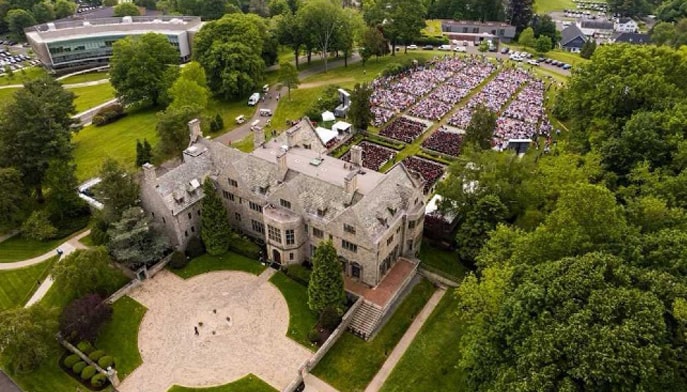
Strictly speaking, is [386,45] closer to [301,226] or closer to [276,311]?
[301,226]

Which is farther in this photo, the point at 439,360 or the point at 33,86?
the point at 33,86

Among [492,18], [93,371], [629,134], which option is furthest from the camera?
[492,18]

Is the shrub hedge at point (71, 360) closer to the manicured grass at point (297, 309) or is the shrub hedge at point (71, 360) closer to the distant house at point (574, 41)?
the manicured grass at point (297, 309)

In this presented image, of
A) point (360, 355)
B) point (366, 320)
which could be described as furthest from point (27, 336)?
point (366, 320)

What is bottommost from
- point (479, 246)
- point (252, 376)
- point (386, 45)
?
point (252, 376)

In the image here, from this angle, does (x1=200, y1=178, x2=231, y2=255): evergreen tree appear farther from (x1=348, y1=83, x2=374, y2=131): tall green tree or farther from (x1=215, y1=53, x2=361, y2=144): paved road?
(x1=348, y1=83, x2=374, y2=131): tall green tree

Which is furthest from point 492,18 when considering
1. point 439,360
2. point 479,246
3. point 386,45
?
point 439,360
